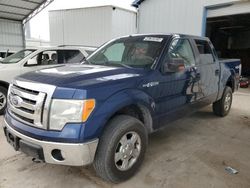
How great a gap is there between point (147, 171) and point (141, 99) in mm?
963

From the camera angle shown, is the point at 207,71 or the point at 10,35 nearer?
the point at 207,71

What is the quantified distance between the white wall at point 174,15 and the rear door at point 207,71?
5584 millimetres

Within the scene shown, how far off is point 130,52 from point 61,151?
Result: 1939mm

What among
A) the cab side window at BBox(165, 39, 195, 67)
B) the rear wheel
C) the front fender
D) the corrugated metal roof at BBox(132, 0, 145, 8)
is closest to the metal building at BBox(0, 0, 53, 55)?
the corrugated metal roof at BBox(132, 0, 145, 8)

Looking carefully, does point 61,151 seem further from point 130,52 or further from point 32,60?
point 32,60

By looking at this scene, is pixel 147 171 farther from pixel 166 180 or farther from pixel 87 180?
pixel 87 180

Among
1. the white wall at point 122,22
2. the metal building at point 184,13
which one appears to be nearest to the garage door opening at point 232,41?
the metal building at point 184,13

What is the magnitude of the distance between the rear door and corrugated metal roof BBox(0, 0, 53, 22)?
16.8 metres

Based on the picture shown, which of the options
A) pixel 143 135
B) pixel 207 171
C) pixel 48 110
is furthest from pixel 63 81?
pixel 207 171

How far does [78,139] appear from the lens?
2.09m

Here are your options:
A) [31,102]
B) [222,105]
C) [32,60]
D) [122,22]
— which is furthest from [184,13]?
[31,102]

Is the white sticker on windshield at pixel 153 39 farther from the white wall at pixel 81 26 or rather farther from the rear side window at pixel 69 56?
the white wall at pixel 81 26

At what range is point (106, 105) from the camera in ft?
7.43

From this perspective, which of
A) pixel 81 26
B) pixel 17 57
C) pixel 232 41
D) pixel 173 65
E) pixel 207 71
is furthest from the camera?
pixel 232 41
